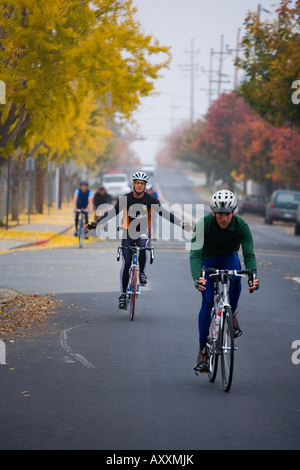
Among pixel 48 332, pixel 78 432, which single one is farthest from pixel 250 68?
pixel 78 432

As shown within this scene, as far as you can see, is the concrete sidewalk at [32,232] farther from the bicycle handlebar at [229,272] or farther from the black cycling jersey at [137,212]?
the bicycle handlebar at [229,272]

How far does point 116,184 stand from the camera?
→ 235 feet

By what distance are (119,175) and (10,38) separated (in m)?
→ 47.6

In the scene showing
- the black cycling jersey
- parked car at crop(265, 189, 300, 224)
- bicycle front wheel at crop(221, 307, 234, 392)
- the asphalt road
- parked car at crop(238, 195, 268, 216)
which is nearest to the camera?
the asphalt road

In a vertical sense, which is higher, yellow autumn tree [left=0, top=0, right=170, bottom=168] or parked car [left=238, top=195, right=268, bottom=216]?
yellow autumn tree [left=0, top=0, right=170, bottom=168]

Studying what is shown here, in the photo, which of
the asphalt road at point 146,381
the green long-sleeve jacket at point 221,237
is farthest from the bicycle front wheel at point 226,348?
the green long-sleeve jacket at point 221,237

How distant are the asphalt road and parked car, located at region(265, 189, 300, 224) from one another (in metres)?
30.0

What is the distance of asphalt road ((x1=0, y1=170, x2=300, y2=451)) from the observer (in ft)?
22.1

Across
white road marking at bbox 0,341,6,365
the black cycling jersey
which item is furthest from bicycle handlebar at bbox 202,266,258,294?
the black cycling jersey

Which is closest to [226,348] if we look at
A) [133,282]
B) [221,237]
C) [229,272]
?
[229,272]

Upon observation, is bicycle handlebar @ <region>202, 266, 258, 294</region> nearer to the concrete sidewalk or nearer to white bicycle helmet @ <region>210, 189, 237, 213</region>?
white bicycle helmet @ <region>210, 189, 237, 213</region>

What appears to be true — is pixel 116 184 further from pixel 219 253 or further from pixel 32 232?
pixel 219 253

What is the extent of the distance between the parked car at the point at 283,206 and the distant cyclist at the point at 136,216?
3357 cm

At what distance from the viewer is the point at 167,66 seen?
3178 centimetres
